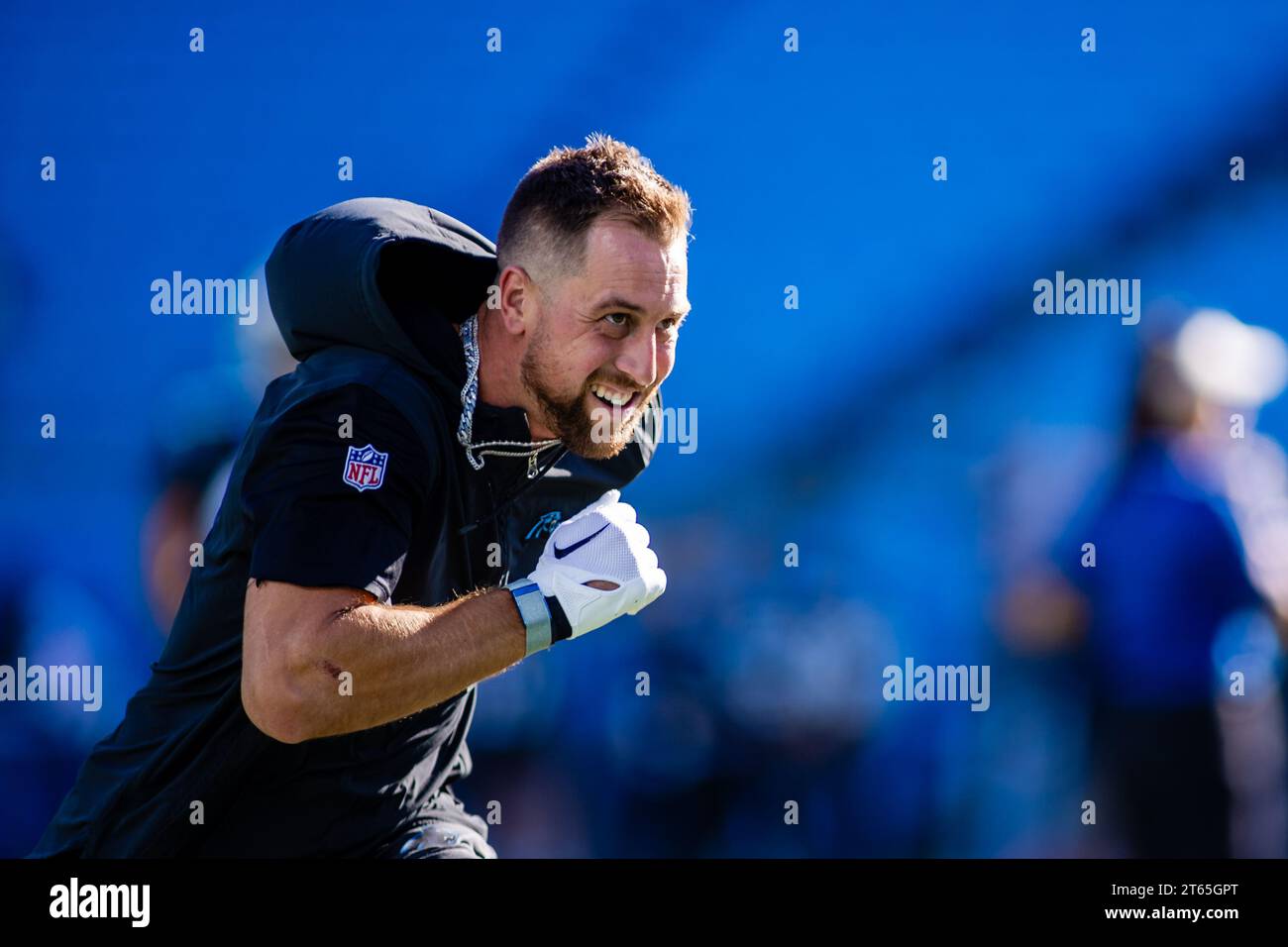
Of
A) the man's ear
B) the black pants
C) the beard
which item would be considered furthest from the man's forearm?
the black pants

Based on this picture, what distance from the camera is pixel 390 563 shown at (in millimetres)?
2203

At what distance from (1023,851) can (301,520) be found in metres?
2.66

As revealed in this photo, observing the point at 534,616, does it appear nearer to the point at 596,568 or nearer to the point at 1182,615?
the point at 596,568

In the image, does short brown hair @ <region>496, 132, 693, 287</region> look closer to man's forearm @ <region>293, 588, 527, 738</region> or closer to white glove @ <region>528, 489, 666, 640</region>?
white glove @ <region>528, 489, 666, 640</region>

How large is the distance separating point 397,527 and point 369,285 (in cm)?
45

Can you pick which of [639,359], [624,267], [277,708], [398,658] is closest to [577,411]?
[639,359]

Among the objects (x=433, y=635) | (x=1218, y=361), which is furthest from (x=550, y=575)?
(x=1218, y=361)

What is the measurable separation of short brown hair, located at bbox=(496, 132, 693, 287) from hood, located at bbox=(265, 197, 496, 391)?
14 cm

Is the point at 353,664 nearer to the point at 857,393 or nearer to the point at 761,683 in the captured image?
the point at 761,683

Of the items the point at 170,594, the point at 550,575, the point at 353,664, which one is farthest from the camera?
the point at 170,594

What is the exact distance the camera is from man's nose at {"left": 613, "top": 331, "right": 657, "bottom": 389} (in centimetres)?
262

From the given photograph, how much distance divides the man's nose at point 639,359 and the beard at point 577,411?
0.09 ft

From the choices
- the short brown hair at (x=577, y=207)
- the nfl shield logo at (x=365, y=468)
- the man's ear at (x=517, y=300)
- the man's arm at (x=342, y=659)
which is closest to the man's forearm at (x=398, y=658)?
the man's arm at (x=342, y=659)

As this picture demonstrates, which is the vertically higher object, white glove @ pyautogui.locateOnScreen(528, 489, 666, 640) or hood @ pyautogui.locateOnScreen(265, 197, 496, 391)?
hood @ pyautogui.locateOnScreen(265, 197, 496, 391)
